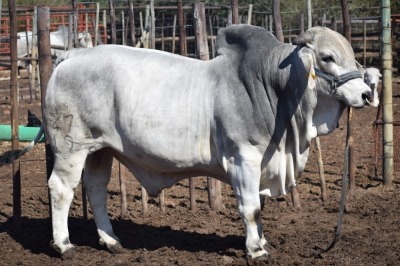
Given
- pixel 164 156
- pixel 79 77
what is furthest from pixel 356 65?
pixel 79 77

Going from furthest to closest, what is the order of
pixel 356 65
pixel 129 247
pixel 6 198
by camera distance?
pixel 6 198 → pixel 129 247 → pixel 356 65

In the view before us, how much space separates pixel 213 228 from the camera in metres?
8.08

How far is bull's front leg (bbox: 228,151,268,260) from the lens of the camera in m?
6.62

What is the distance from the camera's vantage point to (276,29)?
8.73 meters

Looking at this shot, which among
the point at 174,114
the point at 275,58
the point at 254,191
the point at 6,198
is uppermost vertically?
the point at 275,58

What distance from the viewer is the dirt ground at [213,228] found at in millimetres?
6961

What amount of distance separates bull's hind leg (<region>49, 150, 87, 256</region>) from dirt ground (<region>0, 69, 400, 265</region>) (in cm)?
16

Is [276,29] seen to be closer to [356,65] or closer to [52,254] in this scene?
[356,65]

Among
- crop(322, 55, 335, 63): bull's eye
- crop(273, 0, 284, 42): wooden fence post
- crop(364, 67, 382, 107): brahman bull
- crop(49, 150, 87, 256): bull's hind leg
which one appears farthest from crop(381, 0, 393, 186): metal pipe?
crop(49, 150, 87, 256): bull's hind leg

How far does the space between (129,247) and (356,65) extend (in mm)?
2504

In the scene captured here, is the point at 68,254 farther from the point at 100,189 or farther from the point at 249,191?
the point at 249,191

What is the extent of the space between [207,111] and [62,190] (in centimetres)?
146

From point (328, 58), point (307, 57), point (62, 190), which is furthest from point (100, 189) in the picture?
point (328, 58)

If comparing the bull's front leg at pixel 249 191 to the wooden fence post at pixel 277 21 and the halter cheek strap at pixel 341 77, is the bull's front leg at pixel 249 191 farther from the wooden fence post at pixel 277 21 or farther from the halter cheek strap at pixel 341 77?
the wooden fence post at pixel 277 21
